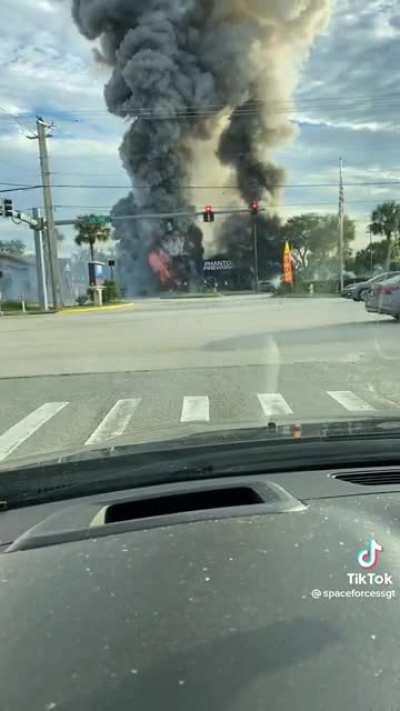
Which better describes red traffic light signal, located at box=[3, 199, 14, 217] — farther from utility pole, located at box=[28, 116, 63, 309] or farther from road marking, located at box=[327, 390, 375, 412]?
road marking, located at box=[327, 390, 375, 412]


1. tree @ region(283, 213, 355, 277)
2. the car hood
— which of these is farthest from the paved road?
tree @ region(283, 213, 355, 277)

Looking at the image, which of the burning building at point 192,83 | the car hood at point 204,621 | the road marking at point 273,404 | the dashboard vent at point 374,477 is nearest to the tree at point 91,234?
the burning building at point 192,83

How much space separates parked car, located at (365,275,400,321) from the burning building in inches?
2260

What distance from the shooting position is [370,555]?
1.85 metres

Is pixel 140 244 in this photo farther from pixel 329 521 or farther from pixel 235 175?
pixel 329 521

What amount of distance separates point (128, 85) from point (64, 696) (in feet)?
278

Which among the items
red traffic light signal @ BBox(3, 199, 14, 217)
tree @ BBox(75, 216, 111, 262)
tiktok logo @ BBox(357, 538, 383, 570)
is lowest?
tiktok logo @ BBox(357, 538, 383, 570)

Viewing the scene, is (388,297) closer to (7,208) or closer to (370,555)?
(370,555)

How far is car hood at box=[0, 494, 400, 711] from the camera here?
1.39m

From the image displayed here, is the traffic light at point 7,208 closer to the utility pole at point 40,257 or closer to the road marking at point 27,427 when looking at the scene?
the utility pole at point 40,257

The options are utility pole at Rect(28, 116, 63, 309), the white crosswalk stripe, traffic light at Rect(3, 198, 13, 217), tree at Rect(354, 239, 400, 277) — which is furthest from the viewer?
tree at Rect(354, 239, 400, 277)

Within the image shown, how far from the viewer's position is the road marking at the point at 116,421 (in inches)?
286

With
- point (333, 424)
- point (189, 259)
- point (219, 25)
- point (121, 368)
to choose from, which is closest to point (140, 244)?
point (189, 259)

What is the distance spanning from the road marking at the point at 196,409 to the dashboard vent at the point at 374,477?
5.02 m
